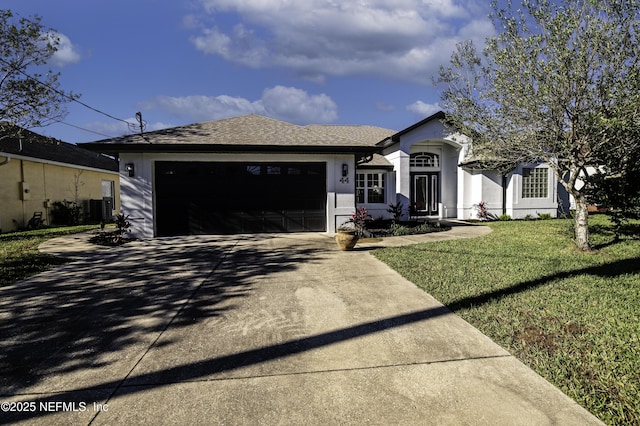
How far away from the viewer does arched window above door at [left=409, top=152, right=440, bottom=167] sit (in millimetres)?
18031

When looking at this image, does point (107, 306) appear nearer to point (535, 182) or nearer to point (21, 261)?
point (21, 261)

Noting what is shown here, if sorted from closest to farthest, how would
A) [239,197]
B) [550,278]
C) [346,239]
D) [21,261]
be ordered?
[550,278] → [21,261] → [346,239] → [239,197]

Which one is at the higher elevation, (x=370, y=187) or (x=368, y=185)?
(x=368, y=185)

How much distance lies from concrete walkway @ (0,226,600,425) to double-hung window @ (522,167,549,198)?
48.8 feet

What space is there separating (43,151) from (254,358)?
20744 mm

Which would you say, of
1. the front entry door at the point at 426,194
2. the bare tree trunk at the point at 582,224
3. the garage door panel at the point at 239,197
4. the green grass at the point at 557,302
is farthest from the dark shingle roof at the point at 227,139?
the front entry door at the point at 426,194

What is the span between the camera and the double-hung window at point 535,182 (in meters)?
17.5

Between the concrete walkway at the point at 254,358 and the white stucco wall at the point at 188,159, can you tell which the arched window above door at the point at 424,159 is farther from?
the concrete walkway at the point at 254,358

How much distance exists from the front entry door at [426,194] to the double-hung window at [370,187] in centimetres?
224

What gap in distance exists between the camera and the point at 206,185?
1228 cm

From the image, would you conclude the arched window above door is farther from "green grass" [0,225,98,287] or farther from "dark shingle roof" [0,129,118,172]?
"dark shingle roof" [0,129,118,172]

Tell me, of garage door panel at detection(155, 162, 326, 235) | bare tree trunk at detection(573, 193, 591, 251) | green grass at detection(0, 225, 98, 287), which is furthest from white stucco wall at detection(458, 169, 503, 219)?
green grass at detection(0, 225, 98, 287)

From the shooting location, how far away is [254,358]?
11.1 feet

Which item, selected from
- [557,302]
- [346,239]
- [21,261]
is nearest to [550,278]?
[557,302]
